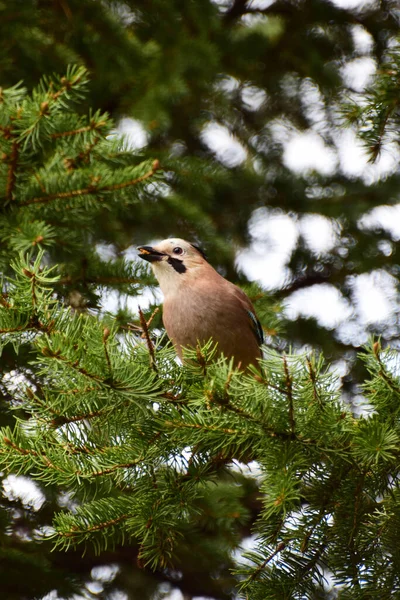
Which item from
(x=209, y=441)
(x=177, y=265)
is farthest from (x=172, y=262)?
(x=209, y=441)

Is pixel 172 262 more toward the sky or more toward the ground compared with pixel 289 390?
more toward the sky

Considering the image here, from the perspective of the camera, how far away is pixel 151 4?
Answer: 525 cm

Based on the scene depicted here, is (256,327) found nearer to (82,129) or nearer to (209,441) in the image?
A: (82,129)

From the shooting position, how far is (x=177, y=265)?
4.04 meters

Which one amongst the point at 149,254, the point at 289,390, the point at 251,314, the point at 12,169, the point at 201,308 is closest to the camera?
the point at 289,390

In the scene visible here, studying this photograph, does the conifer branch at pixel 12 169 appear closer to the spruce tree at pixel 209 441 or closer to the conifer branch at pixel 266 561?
the spruce tree at pixel 209 441

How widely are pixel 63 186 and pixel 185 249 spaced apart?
0.94 m

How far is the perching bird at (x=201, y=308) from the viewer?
3.60 meters

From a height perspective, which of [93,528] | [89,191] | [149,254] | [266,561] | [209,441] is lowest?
[93,528]

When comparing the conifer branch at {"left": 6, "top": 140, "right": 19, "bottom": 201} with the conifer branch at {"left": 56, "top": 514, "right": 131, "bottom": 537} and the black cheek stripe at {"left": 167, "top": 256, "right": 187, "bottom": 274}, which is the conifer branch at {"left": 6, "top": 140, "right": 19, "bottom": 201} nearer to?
the black cheek stripe at {"left": 167, "top": 256, "right": 187, "bottom": 274}

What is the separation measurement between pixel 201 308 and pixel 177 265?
471mm

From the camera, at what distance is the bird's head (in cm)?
395

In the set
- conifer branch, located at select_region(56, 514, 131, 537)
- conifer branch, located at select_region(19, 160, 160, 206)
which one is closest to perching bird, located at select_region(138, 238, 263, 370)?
conifer branch, located at select_region(19, 160, 160, 206)

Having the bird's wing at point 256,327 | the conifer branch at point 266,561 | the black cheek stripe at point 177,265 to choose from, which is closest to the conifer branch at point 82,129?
the black cheek stripe at point 177,265
